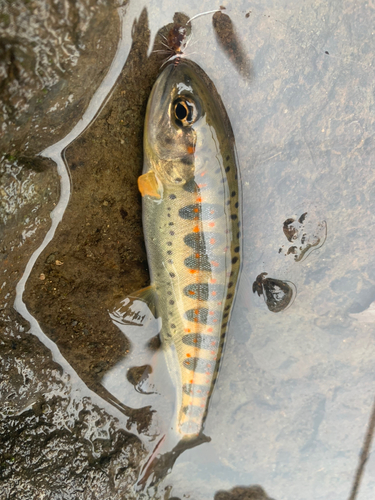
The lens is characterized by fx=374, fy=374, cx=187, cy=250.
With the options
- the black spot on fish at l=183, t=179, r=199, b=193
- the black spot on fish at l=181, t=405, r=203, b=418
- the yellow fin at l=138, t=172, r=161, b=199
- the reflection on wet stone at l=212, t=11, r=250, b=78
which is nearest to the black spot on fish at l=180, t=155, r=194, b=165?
the black spot on fish at l=183, t=179, r=199, b=193

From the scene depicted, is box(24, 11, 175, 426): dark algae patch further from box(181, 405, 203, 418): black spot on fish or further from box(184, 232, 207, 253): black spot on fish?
box(181, 405, 203, 418): black spot on fish

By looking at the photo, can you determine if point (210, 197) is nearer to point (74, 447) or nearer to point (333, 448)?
point (74, 447)

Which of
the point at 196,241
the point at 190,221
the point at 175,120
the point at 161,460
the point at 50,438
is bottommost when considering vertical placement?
the point at 161,460

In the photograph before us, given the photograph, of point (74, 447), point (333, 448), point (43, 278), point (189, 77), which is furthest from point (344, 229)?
point (74, 447)

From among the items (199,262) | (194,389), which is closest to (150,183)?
(199,262)

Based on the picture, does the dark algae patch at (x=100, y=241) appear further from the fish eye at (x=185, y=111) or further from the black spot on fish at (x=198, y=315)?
the black spot on fish at (x=198, y=315)

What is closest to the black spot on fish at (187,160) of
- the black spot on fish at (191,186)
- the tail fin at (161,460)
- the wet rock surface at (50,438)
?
the black spot on fish at (191,186)

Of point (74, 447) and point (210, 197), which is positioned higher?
point (210, 197)

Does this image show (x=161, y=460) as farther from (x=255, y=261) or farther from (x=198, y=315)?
(x=255, y=261)
